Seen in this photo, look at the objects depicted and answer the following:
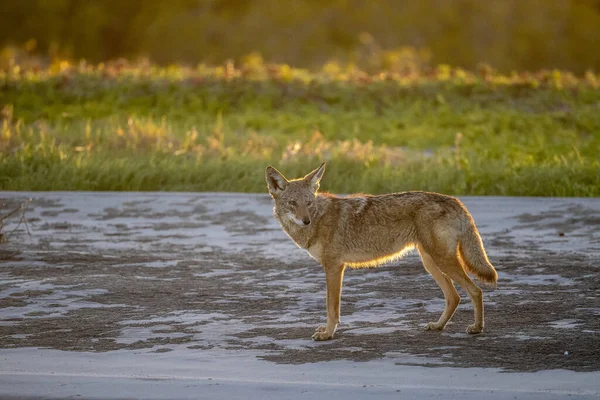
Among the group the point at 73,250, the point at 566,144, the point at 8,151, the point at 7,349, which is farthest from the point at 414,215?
the point at 566,144

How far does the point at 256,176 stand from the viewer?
1493cm

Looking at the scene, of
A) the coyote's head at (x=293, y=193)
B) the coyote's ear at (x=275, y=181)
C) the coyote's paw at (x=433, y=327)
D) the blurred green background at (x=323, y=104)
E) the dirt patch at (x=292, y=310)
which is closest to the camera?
the dirt patch at (x=292, y=310)

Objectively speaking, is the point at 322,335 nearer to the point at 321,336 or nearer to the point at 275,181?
the point at 321,336

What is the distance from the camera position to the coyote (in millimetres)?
7492

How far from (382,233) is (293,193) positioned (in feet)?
2.28

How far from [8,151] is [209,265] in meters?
6.24

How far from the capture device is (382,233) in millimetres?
7742

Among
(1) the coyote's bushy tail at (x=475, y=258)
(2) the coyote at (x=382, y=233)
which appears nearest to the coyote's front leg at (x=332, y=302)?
(2) the coyote at (x=382, y=233)

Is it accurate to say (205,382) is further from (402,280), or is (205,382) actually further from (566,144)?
(566,144)

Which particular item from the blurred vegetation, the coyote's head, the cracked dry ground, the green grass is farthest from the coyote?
the blurred vegetation

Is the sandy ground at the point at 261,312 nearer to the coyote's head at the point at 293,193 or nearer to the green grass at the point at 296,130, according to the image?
the coyote's head at the point at 293,193

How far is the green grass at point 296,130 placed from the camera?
14695mm

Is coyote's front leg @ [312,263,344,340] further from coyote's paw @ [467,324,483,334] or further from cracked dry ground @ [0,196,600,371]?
coyote's paw @ [467,324,483,334]

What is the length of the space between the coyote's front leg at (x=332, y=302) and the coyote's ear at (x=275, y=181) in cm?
67
